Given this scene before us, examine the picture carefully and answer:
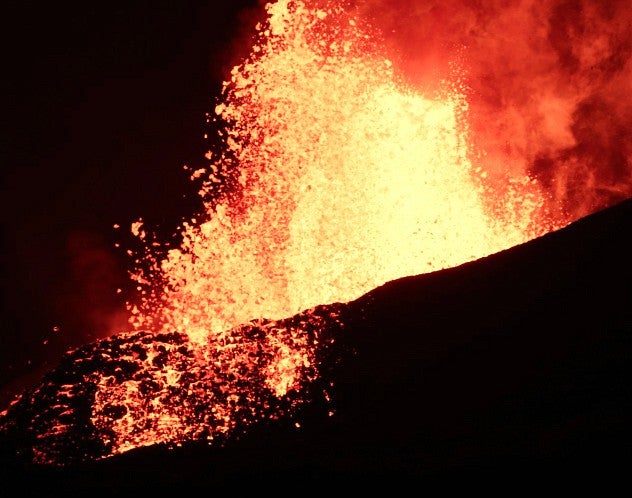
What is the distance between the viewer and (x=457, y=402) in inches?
252

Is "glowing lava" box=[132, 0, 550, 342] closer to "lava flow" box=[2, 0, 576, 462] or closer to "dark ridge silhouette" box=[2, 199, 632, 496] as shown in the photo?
"lava flow" box=[2, 0, 576, 462]

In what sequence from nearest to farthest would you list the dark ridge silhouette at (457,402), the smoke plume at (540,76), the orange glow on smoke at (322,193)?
1. the dark ridge silhouette at (457,402)
2. the orange glow on smoke at (322,193)
3. the smoke plume at (540,76)

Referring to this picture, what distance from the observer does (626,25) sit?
1623 cm

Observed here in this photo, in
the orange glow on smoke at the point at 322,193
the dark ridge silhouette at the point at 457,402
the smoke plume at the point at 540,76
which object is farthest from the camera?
the smoke plume at the point at 540,76

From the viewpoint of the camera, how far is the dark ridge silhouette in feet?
16.0

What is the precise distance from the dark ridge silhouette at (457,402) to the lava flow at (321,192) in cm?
669

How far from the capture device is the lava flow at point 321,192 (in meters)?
15.4

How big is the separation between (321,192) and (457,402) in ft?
35.4

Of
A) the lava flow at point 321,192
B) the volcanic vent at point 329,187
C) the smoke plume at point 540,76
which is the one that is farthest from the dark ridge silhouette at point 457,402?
the smoke plume at point 540,76

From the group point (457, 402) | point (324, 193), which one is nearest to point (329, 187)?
point (324, 193)

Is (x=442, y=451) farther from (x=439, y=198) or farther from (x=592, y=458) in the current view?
(x=439, y=198)

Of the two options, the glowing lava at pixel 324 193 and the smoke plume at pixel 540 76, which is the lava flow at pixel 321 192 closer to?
the glowing lava at pixel 324 193

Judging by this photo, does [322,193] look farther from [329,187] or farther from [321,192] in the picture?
[329,187]

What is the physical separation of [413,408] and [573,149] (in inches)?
504
